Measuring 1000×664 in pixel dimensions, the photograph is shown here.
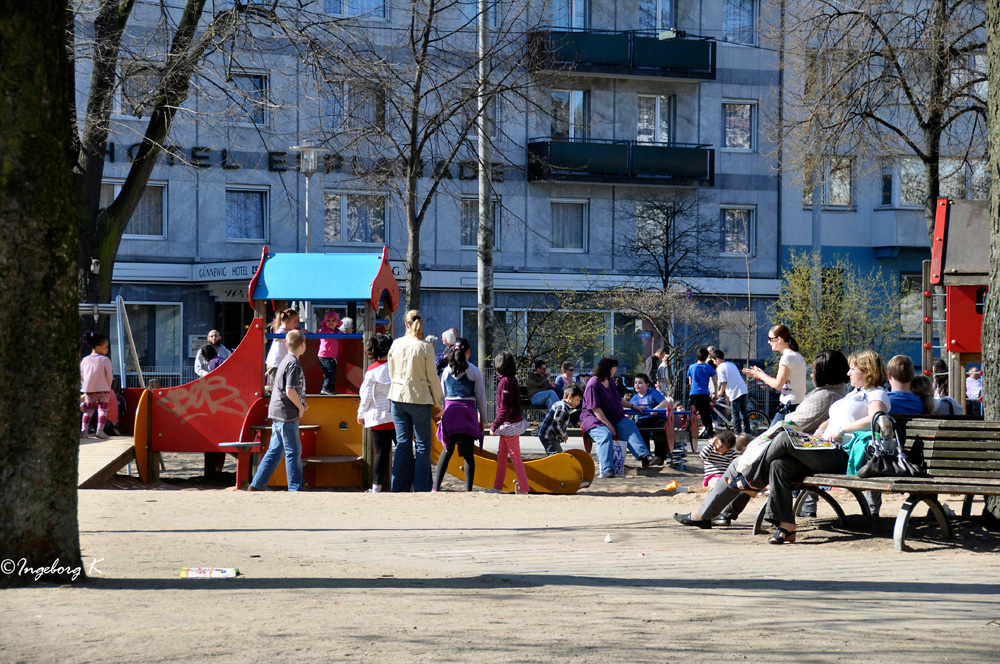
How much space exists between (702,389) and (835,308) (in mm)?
13648

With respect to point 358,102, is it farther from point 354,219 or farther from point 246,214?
point 354,219

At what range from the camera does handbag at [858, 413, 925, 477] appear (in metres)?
7.88

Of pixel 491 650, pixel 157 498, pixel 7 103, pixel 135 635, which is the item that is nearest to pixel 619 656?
pixel 491 650

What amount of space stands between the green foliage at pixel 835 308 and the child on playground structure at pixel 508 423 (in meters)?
20.4

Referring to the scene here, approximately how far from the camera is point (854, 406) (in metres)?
8.27

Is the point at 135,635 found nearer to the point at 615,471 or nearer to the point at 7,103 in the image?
the point at 7,103

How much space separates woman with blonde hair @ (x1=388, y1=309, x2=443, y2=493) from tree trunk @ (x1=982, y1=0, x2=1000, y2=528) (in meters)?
5.07

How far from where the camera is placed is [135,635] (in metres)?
5.10

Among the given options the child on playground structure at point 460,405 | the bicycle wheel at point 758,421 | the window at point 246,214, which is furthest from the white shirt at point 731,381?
the window at point 246,214

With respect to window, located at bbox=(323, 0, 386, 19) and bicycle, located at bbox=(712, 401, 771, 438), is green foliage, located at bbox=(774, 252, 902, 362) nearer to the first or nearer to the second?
bicycle, located at bbox=(712, 401, 771, 438)

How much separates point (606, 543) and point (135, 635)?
3949 millimetres

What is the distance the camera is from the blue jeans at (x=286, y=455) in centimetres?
1195

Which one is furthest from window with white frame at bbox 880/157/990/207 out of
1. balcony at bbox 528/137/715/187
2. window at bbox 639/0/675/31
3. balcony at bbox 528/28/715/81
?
window at bbox 639/0/675/31

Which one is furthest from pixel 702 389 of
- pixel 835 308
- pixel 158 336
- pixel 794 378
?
pixel 158 336
